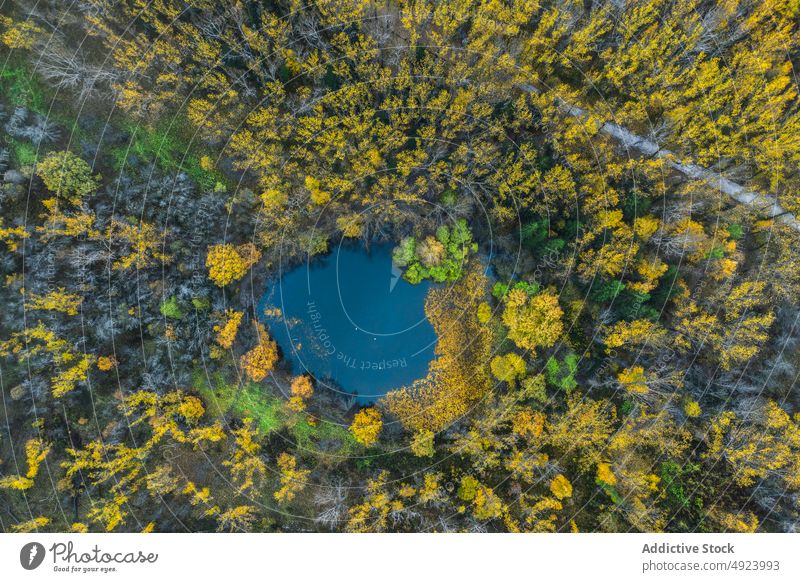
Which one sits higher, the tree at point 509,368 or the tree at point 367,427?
the tree at point 509,368

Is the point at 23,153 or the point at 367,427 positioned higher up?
the point at 23,153

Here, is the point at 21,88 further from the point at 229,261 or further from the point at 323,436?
the point at 323,436

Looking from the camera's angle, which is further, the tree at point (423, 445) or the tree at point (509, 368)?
the tree at point (509, 368)

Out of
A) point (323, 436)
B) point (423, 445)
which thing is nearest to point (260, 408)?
point (323, 436)

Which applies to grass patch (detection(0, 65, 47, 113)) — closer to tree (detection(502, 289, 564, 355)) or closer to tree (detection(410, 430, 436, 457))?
tree (detection(410, 430, 436, 457))

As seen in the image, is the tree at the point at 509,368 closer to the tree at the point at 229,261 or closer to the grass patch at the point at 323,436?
the grass patch at the point at 323,436

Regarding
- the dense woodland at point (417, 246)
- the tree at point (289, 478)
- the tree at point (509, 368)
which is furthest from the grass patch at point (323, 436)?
the tree at point (509, 368)
